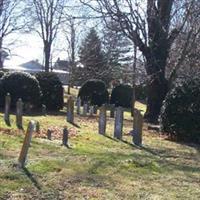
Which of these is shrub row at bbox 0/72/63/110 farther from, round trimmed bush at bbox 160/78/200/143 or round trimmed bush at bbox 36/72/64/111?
round trimmed bush at bbox 160/78/200/143

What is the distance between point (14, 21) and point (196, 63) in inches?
1059

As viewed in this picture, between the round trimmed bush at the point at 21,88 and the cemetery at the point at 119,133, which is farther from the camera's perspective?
the round trimmed bush at the point at 21,88

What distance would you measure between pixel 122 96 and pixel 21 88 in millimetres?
15050

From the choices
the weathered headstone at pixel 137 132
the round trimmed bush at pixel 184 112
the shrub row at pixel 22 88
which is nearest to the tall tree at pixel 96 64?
the shrub row at pixel 22 88

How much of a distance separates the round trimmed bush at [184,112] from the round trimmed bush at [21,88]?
8540mm

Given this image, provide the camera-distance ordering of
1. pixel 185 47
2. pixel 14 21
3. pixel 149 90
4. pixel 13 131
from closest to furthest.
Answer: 1. pixel 13 131
2. pixel 185 47
3. pixel 149 90
4. pixel 14 21

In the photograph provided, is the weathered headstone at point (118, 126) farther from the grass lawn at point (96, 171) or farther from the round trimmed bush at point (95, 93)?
the round trimmed bush at point (95, 93)

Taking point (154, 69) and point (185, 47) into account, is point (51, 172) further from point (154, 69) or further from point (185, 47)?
point (154, 69)

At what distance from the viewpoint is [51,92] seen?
25.9 m

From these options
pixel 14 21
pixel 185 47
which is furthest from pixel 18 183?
pixel 14 21

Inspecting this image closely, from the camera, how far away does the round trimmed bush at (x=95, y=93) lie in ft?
112

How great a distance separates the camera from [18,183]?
23.7ft

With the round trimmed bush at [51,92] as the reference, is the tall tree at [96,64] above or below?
above

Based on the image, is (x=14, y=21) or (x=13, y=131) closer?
(x=13, y=131)
